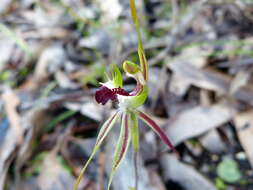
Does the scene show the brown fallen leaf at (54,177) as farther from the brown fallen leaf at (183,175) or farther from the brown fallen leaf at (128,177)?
the brown fallen leaf at (183,175)

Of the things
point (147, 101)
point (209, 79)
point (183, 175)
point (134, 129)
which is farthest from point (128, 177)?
point (209, 79)

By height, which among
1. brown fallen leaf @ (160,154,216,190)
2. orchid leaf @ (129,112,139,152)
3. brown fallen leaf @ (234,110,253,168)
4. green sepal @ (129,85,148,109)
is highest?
green sepal @ (129,85,148,109)

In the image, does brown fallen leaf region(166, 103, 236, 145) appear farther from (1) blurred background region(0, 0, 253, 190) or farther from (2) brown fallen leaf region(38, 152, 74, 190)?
(2) brown fallen leaf region(38, 152, 74, 190)

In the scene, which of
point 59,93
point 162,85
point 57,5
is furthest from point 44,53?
point 162,85

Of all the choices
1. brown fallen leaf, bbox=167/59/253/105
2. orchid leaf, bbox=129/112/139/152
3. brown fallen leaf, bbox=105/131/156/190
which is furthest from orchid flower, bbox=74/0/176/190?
brown fallen leaf, bbox=167/59/253/105

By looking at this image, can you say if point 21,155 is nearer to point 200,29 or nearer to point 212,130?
point 212,130

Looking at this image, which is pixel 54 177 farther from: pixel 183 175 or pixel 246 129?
pixel 246 129

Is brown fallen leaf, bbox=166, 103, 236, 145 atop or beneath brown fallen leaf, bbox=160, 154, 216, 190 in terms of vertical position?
atop

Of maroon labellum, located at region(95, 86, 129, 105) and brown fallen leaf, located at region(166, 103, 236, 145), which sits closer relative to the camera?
maroon labellum, located at region(95, 86, 129, 105)
